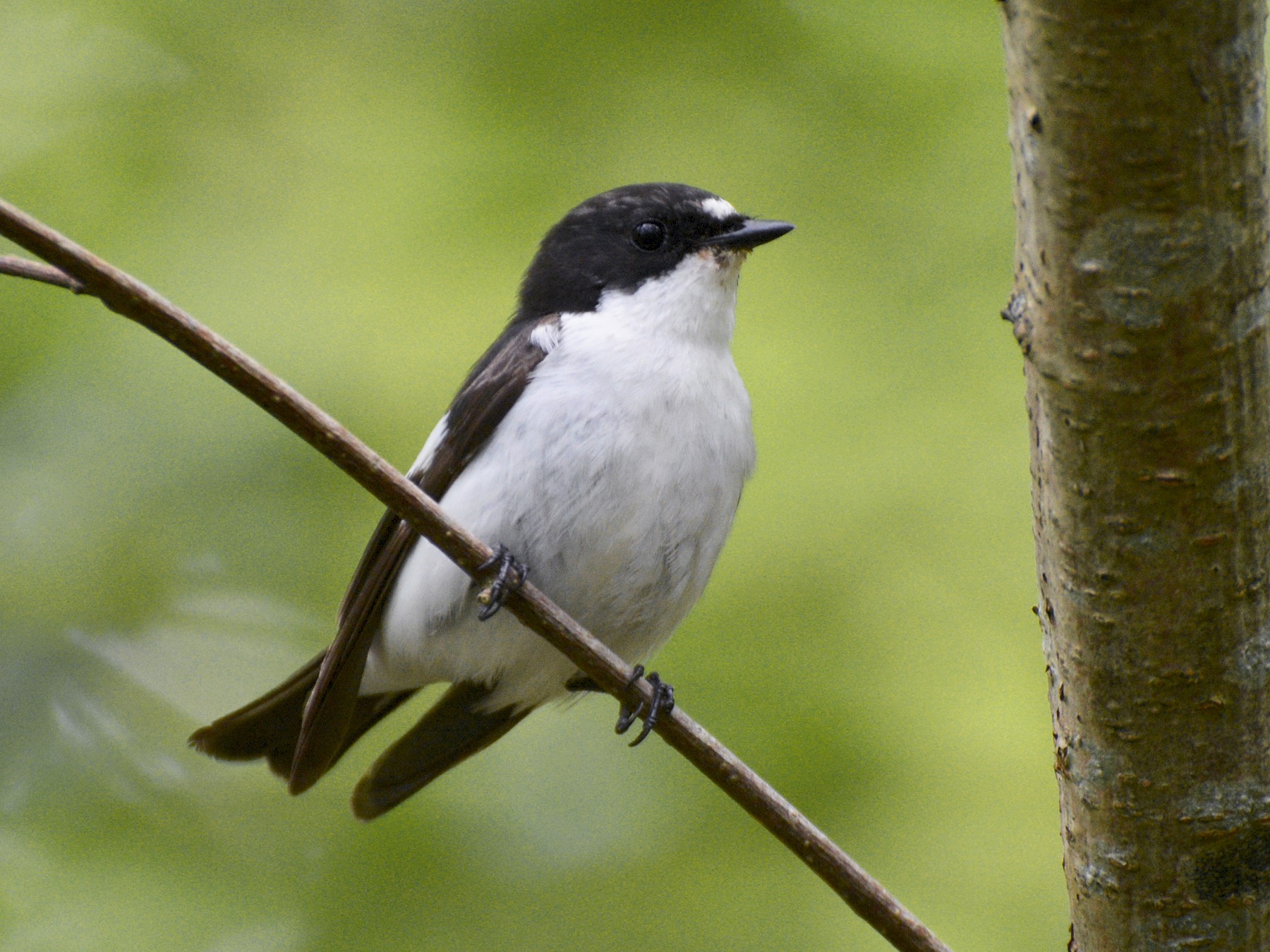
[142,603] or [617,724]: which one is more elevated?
[617,724]

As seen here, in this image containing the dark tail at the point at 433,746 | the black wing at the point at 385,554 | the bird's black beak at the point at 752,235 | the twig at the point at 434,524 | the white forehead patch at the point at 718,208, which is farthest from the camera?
the white forehead patch at the point at 718,208

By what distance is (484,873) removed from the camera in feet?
9.00

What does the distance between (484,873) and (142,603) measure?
954mm

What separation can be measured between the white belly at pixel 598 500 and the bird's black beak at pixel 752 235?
0.24 metres

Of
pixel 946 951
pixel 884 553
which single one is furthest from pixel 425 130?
pixel 946 951

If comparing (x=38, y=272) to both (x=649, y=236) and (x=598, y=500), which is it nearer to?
(x=598, y=500)

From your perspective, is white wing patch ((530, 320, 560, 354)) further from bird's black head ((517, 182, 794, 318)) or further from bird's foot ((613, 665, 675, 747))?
bird's foot ((613, 665, 675, 747))

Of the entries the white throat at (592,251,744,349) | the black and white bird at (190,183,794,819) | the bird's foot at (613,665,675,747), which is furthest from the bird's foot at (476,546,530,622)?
the white throat at (592,251,744,349)

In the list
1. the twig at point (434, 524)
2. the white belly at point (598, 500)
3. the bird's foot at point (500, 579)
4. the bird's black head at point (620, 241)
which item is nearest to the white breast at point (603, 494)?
the white belly at point (598, 500)

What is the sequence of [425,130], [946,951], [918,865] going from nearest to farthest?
[946,951]
[918,865]
[425,130]

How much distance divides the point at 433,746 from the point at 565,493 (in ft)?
2.32

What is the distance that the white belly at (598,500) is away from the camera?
106 inches

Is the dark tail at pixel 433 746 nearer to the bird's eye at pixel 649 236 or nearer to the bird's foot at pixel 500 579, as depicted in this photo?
the bird's foot at pixel 500 579

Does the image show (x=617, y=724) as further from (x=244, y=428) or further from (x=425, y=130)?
(x=425, y=130)
